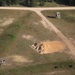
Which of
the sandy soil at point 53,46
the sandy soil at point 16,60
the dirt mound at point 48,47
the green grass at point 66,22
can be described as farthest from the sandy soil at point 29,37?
the sandy soil at point 16,60

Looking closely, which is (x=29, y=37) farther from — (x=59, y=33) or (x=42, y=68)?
(x=42, y=68)

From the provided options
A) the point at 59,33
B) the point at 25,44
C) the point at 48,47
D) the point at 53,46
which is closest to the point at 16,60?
the point at 25,44

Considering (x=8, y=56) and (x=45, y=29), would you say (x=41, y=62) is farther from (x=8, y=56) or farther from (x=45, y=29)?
(x=45, y=29)

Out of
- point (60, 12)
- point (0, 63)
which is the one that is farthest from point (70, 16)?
point (0, 63)

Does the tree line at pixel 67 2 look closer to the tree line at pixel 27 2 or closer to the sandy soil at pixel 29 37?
the tree line at pixel 27 2

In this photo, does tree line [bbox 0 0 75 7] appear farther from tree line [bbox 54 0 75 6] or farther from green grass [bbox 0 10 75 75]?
green grass [bbox 0 10 75 75]
